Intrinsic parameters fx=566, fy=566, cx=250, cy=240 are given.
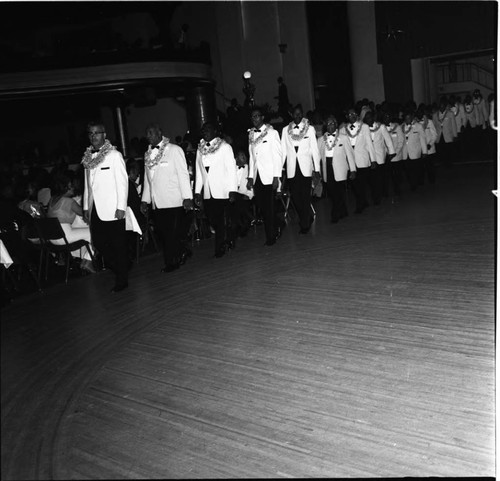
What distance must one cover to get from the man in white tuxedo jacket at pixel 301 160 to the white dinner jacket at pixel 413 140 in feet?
13.6

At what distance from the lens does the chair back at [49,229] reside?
611 cm

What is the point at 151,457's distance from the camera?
268 centimetres

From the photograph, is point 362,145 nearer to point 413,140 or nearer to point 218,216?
point 413,140

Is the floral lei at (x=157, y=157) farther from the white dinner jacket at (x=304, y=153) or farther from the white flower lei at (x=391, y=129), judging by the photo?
the white flower lei at (x=391, y=129)

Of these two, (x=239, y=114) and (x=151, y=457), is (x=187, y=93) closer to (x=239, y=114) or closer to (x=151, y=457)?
(x=239, y=114)

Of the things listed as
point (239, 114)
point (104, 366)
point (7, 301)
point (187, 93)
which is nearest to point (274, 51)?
point (187, 93)

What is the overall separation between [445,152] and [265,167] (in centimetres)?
957

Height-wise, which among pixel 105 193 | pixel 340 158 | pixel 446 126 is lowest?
pixel 105 193

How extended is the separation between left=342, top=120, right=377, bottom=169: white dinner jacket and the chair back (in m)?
5.04

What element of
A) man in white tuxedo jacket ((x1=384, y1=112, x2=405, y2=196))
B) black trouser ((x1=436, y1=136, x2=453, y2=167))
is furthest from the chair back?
black trouser ((x1=436, y1=136, x2=453, y2=167))

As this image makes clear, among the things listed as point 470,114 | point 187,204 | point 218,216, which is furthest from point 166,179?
point 470,114

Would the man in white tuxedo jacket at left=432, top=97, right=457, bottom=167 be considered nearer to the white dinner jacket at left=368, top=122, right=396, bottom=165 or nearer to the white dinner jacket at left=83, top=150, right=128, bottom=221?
the white dinner jacket at left=368, top=122, right=396, bottom=165

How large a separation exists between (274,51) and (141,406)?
1673 centimetres

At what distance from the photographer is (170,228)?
658 centimetres
